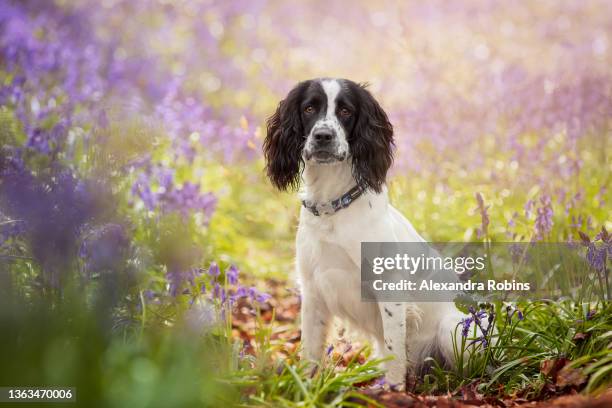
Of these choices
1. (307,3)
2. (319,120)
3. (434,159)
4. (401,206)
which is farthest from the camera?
(307,3)

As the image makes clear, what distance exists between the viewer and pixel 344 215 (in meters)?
3.28

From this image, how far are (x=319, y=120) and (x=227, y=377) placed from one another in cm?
136

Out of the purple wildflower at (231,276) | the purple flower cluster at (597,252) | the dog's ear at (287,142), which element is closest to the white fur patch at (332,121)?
the dog's ear at (287,142)

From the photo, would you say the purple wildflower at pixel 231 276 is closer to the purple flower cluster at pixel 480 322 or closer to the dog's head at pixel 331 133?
A: the dog's head at pixel 331 133

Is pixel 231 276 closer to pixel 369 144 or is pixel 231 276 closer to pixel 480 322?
pixel 369 144

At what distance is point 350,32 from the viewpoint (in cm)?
1138

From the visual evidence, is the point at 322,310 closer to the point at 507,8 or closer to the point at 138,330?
the point at 138,330

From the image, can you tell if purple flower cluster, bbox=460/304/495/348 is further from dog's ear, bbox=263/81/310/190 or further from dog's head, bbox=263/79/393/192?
dog's ear, bbox=263/81/310/190

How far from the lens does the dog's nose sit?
10.6 ft

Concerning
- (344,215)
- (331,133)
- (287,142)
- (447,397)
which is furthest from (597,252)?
(287,142)

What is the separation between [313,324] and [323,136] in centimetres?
102

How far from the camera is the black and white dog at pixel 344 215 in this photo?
3.28 metres

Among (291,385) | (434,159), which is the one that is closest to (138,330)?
(291,385)

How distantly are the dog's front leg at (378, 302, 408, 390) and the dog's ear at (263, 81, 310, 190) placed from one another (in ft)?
2.76
